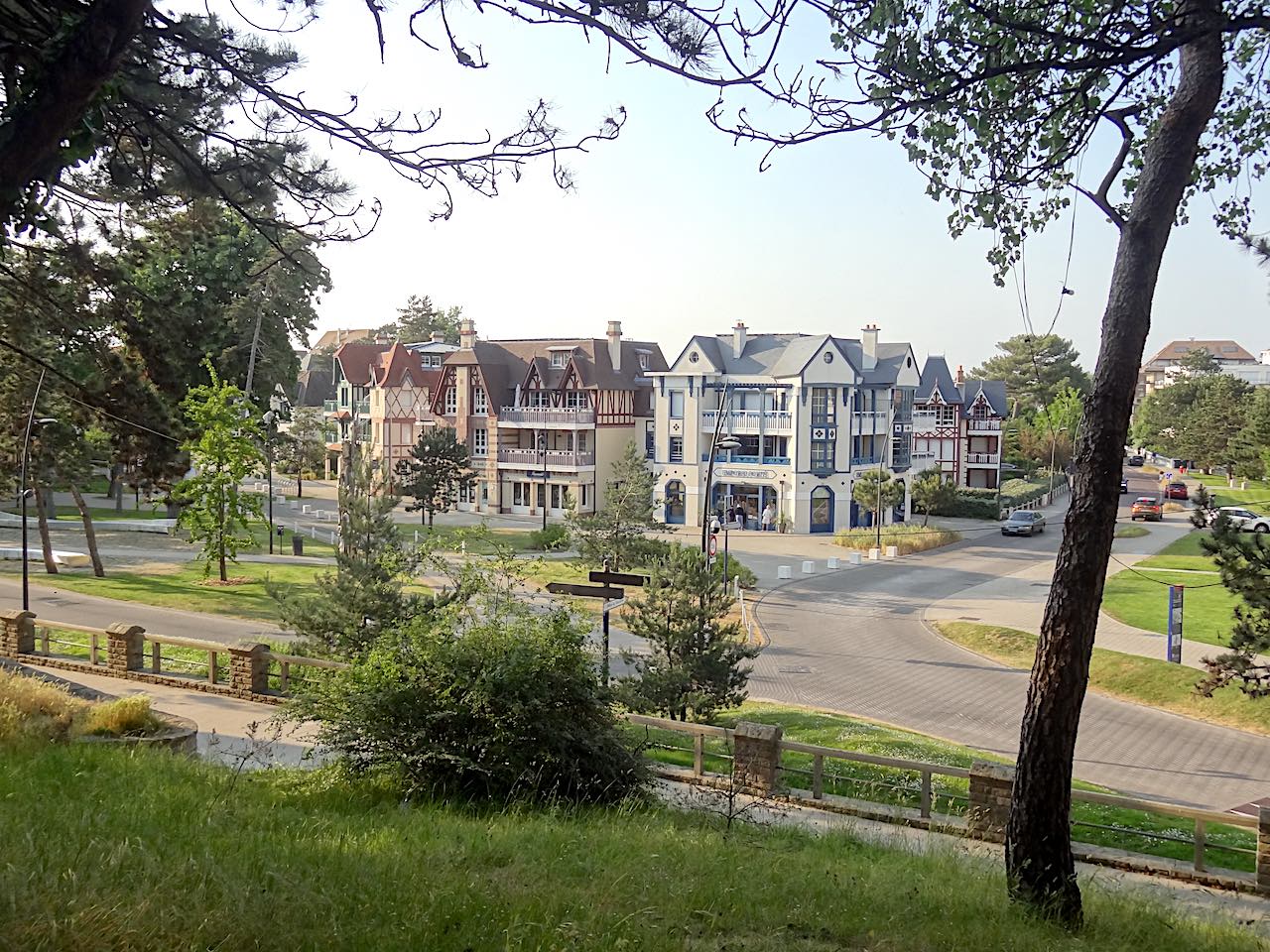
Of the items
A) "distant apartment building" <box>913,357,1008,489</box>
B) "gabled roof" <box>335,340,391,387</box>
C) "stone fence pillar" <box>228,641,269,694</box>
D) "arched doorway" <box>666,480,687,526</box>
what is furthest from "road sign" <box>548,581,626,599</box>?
"distant apartment building" <box>913,357,1008,489</box>

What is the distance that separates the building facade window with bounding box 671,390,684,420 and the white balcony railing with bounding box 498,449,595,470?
16.2 feet

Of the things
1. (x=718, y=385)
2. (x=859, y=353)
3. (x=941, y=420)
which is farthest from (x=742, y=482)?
(x=941, y=420)

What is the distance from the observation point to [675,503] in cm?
5281

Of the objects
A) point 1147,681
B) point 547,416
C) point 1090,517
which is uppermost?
point 547,416

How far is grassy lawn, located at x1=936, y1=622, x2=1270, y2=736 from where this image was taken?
67.7 feet

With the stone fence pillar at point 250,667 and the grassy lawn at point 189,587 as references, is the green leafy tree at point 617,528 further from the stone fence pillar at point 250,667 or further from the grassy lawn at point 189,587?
the stone fence pillar at point 250,667

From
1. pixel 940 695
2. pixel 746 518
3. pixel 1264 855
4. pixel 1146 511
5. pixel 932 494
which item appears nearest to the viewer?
pixel 1264 855

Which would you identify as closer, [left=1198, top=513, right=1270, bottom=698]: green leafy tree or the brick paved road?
[left=1198, top=513, right=1270, bottom=698]: green leafy tree

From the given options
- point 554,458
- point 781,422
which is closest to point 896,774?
point 781,422

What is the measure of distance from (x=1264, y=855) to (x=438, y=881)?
313 inches

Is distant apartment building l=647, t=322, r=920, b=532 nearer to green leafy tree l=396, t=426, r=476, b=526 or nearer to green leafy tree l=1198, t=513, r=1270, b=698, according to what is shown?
green leafy tree l=396, t=426, r=476, b=526

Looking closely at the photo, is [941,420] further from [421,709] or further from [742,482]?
[421,709]

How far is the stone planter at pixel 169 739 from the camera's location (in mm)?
9828

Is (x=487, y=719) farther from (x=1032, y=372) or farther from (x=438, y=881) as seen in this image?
(x=1032, y=372)
